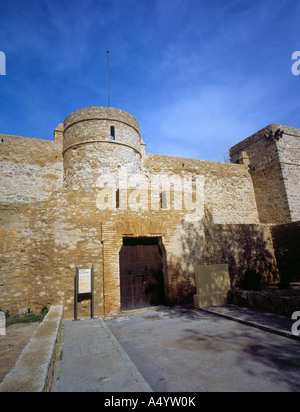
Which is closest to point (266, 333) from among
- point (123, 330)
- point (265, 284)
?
point (123, 330)

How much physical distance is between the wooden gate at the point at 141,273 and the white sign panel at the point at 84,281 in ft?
3.78

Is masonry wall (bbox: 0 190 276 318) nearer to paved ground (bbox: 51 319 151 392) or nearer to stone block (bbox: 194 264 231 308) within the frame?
stone block (bbox: 194 264 231 308)

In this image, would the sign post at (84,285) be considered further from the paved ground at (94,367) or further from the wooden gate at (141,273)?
the paved ground at (94,367)

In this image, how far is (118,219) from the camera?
6918 mm

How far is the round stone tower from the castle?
44 mm

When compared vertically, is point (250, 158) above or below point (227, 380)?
above

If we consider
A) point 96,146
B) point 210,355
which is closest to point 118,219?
point 96,146

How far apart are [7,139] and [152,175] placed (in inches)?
275

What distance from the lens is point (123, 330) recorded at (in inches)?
193

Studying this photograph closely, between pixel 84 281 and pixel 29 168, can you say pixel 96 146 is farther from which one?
pixel 84 281

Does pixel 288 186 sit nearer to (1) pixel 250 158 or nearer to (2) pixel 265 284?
(1) pixel 250 158

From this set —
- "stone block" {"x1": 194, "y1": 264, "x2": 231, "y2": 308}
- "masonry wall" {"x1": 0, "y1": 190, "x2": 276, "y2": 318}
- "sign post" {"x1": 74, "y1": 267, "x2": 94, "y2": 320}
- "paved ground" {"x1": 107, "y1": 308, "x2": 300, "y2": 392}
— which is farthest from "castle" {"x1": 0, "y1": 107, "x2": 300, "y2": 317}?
"paved ground" {"x1": 107, "y1": 308, "x2": 300, "y2": 392}

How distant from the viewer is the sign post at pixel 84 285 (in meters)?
5.93

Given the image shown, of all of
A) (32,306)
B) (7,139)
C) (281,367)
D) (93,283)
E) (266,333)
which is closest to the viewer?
(281,367)
